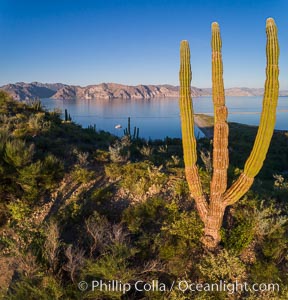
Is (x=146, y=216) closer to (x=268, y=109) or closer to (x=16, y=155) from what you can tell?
(x=268, y=109)

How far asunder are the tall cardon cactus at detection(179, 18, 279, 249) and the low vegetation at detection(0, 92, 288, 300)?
0.52 meters

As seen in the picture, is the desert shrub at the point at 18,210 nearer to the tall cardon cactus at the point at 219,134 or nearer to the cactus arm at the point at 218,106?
the tall cardon cactus at the point at 219,134

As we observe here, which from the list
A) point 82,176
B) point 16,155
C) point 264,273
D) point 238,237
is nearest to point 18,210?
point 16,155

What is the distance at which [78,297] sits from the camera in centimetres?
359

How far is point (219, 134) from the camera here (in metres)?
4.29

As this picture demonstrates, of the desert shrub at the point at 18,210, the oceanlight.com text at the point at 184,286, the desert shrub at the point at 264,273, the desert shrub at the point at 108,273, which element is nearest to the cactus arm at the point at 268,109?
the desert shrub at the point at 264,273

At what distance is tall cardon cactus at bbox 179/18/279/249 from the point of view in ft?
13.4

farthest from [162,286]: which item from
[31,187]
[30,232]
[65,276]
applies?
[31,187]

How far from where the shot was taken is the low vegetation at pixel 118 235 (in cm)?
393

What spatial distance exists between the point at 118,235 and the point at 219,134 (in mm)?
2507

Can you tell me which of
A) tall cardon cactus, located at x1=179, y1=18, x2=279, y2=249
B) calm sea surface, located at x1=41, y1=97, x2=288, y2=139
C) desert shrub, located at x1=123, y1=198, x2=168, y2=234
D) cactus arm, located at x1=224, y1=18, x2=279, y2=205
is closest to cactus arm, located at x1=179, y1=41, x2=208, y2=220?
tall cardon cactus, located at x1=179, y1=18, x2=279, y2=249

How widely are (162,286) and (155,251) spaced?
75 cm

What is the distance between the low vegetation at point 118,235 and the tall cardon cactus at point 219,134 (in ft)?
1.71

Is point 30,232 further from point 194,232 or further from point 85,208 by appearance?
point 194,232
